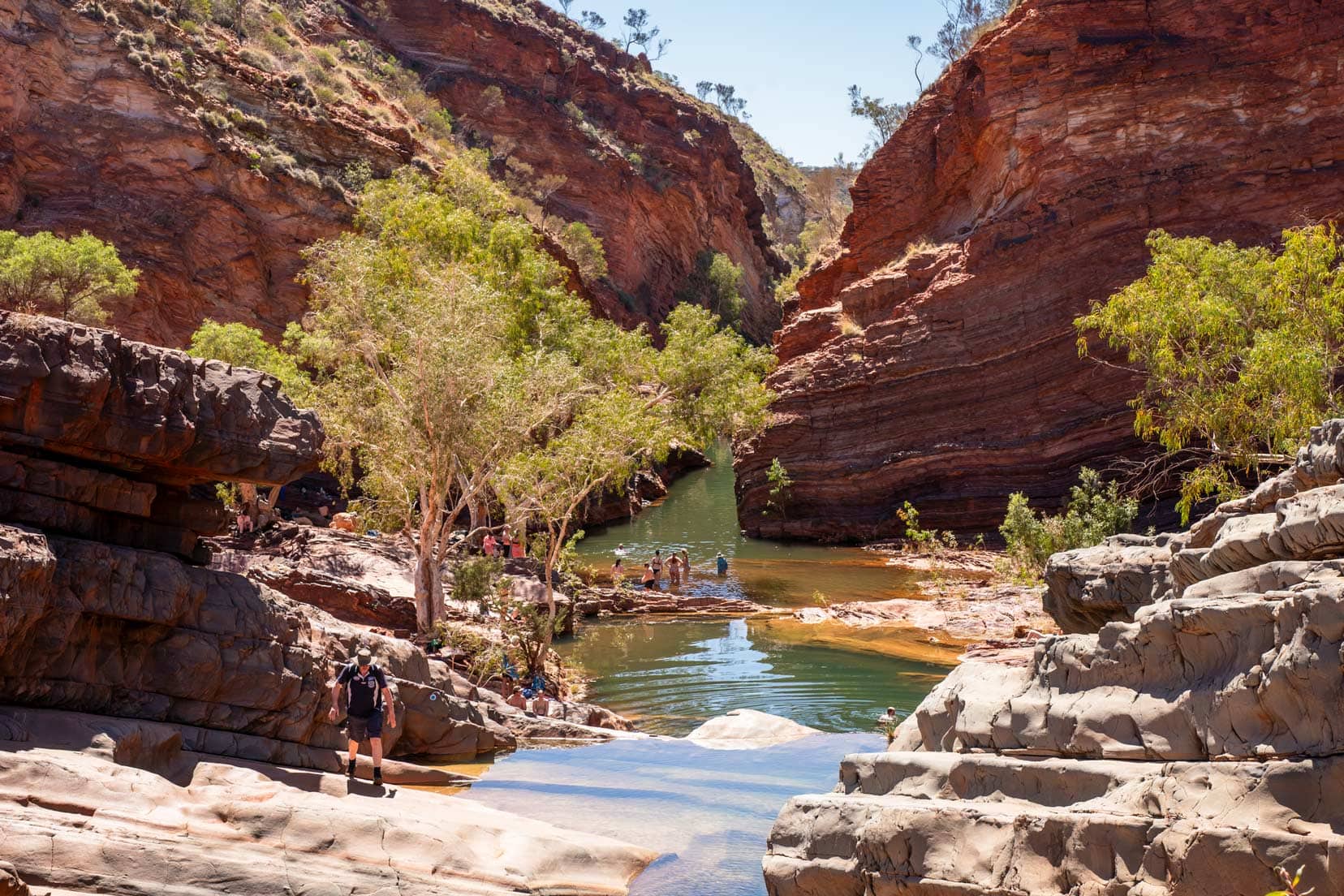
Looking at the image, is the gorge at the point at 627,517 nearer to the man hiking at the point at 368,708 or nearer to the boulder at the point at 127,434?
the boulder at the point at 127,434

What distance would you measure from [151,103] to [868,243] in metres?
Answer: 31.1

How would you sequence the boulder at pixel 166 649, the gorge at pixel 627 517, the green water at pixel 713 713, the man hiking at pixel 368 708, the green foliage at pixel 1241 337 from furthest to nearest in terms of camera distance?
1. the green foliage at pixel 1241 337
2. the man hiking at pixel 368 708
3. the green water at pixel 713 713
4. the boulder at pixel 166 649
5. the gorge at pixel 627 517

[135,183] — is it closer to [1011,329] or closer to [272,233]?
[272,233]

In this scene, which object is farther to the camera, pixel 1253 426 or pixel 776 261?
pixel 776 261

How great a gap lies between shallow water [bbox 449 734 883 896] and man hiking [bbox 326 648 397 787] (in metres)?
1.13

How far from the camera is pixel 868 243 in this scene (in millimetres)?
45438

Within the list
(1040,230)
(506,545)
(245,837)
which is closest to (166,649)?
(245,837)

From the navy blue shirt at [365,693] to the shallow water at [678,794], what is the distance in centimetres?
141

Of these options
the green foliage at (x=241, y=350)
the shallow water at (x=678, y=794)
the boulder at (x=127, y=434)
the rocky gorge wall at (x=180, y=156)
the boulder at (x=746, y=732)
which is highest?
the rocky gorge wall at (x=180, y=156)

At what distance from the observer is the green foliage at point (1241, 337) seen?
1819 centimetres

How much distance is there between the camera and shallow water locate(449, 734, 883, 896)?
31.4 feet

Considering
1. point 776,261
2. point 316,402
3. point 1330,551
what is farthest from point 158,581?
point 776,261

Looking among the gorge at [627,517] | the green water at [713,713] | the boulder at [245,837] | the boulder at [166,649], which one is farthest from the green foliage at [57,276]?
the boulder at [245,837]

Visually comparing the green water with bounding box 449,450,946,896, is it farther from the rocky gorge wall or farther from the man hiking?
the rocky gorge wall
